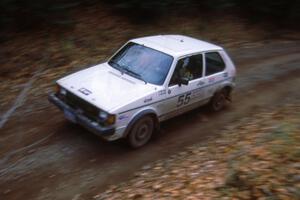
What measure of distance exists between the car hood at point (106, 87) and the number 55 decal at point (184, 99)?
0.80m

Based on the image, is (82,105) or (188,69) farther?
(188,69)

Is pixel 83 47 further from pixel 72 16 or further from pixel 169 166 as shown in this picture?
pixel 169 166

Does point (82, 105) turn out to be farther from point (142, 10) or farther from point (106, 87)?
point (142, 10)

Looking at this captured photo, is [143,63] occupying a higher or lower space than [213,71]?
higher

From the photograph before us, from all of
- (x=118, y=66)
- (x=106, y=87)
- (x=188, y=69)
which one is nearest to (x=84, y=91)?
(x=106, y=87)

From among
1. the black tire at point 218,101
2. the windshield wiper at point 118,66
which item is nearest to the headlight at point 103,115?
the windshield wiper at point 118,66

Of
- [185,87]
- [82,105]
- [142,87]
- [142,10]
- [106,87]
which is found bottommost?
[185,87]

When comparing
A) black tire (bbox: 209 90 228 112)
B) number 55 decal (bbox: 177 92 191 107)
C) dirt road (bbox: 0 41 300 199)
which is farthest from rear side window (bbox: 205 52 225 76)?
dirt road (bbox: 0 41 300 199)

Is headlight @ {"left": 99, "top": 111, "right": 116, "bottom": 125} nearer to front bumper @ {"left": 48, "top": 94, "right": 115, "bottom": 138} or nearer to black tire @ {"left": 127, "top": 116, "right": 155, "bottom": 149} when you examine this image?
front bumper @ {"left": 48, "top": 94, "right": 115, "bottom": 138}

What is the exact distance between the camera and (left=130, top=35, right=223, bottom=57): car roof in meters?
8.85

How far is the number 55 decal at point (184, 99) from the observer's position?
8773 mm

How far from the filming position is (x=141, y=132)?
826 centimetres

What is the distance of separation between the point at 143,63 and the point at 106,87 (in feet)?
3.54

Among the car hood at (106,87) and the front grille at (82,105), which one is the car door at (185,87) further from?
the front grille at (82,105)
